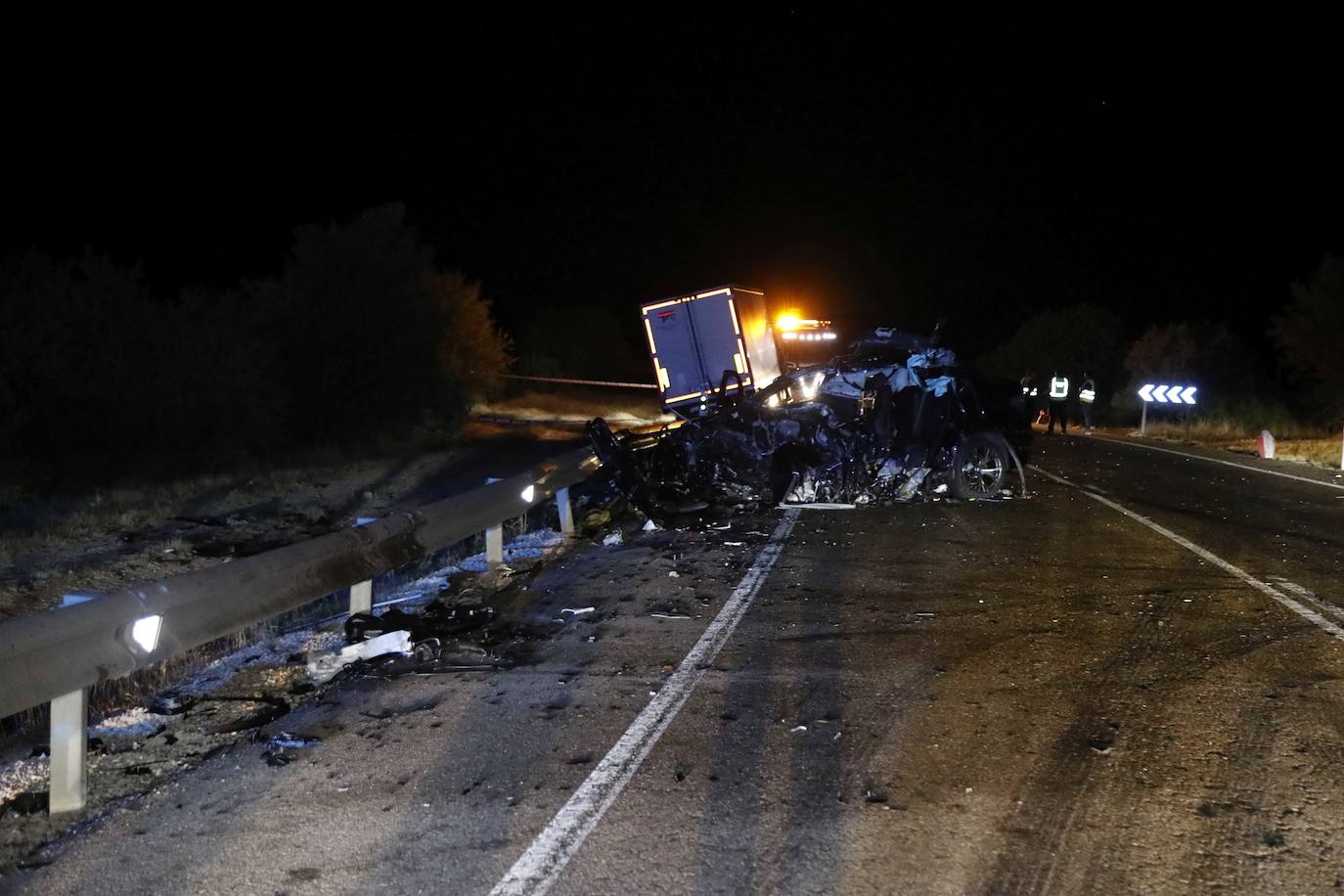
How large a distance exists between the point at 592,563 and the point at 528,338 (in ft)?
184

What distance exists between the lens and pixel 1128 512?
13945mm

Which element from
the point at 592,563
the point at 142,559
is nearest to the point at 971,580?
the point at 592,563

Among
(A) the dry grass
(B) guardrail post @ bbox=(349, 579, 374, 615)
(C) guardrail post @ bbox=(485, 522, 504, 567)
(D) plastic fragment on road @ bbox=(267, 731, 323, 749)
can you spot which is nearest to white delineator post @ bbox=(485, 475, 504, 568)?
(C) guardrail post @ bbox=(485, 522, 504, 567)

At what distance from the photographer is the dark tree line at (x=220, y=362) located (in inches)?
950

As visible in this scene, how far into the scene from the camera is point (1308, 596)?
9.01 metres

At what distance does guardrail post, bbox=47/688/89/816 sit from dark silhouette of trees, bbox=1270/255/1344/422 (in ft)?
137

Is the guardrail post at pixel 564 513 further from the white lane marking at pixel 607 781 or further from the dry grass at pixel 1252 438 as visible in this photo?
the dry grass at pixel 1252 438

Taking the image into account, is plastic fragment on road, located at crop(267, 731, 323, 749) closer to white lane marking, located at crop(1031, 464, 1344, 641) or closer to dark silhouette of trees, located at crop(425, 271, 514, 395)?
white lane marking, located at crop(1031, 464, 1344, 641)

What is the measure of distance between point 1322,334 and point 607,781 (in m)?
42.8

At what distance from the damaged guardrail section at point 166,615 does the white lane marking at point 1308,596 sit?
6.47 m

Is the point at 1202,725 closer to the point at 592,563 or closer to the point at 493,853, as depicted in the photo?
the point at 493,853

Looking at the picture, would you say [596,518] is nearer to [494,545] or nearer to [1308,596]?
[494,545]

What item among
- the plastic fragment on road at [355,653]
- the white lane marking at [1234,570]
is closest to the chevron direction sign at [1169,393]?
the white lane marking at [1234,570]

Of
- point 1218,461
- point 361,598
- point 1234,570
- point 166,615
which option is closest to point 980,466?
point 1234,570
